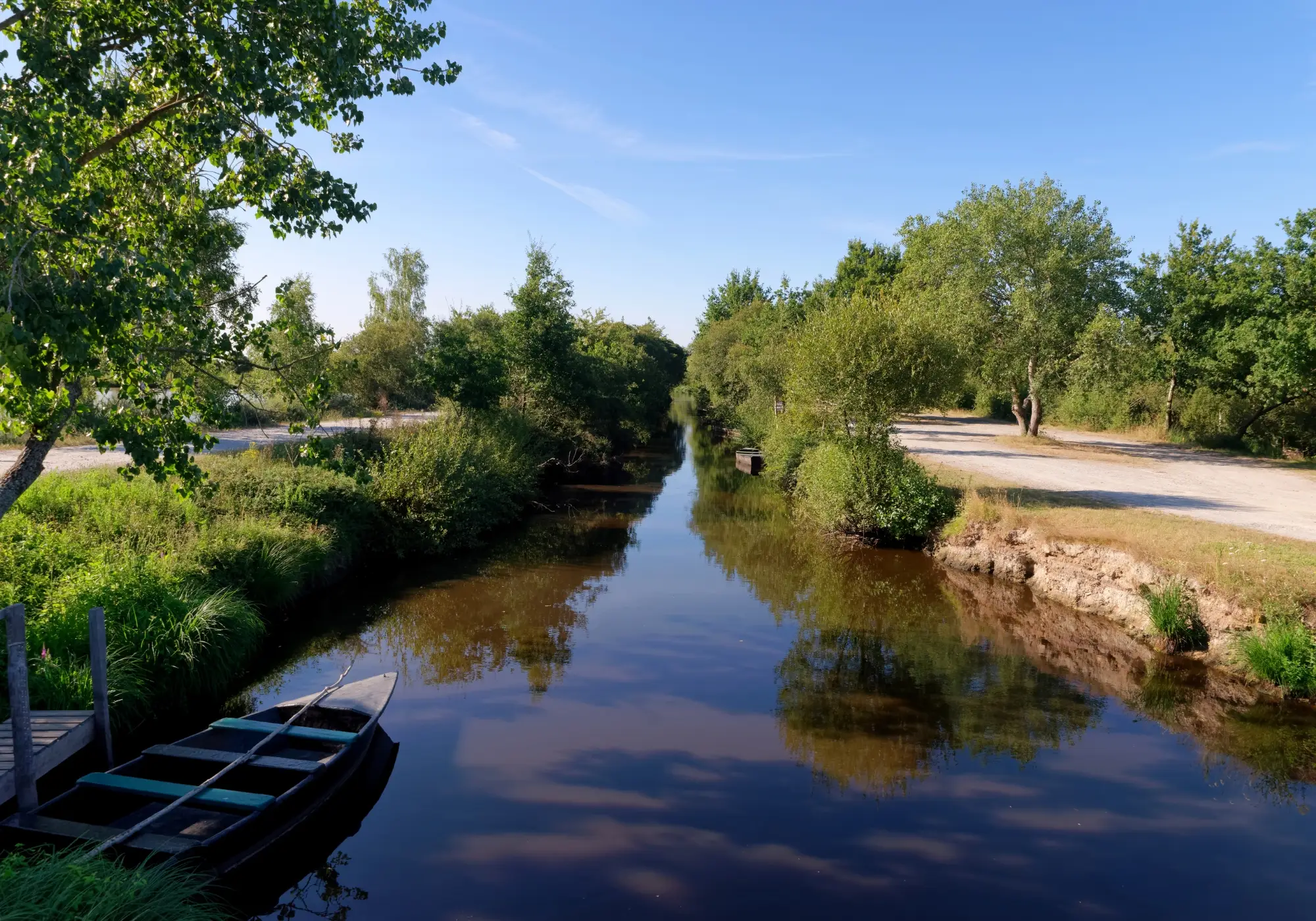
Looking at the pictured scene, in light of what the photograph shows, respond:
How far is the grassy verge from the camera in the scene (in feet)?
28.8

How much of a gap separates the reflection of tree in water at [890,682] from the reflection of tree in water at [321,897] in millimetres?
4903

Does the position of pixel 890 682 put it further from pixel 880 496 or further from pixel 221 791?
pixel 221 791

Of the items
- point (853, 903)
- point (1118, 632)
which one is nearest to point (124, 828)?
point (853, 903)

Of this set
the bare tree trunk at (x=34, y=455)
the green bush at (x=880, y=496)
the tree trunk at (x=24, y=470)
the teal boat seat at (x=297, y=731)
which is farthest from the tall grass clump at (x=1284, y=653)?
the tree trunk at (x=24, y=470)

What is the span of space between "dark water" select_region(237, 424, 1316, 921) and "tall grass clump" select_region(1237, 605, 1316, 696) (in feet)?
1.27

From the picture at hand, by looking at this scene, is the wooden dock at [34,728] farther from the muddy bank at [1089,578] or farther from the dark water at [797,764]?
the muddy bank at [1089,578]

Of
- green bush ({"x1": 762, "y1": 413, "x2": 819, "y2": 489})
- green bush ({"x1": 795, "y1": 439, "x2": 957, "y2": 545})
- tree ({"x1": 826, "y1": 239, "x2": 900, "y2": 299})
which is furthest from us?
tree ({"x1": 826, "y1": 239, "x2": 900, "y2": 299})

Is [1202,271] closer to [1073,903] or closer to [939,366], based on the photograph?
[939,366]

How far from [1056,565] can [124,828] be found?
14628 mm

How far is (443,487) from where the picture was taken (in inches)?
692

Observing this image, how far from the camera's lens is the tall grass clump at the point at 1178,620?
11.5 meters

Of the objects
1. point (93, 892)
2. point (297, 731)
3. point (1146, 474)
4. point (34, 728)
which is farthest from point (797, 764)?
point (1146, 474)

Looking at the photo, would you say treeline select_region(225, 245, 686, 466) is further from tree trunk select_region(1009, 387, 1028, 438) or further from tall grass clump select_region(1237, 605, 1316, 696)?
tree trunk select_region(1009, 387, 1028, 438)

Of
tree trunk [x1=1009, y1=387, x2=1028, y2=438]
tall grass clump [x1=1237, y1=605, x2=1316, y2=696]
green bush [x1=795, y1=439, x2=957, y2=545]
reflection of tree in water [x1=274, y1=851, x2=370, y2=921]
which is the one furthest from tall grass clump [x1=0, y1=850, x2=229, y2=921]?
tree trunk [x1=1009, y1=387, x2=1028, y2=438]
